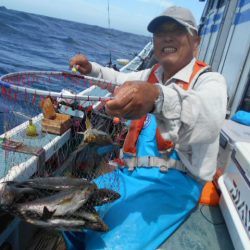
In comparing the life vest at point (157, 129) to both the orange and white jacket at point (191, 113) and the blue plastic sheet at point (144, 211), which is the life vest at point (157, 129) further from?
the orange and white jacket at point (191, 113)

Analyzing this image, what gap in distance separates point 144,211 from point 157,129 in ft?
2.42

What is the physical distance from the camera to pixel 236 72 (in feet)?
19.8

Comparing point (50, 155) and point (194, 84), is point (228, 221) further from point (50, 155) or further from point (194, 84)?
point (50, 155)

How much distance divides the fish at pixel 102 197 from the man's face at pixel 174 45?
4.14 ft

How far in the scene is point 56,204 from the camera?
2490 mm

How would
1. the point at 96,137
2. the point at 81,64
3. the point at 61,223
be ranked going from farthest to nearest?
the point at 96,137 < the point at 81,64 < the point at 61,223

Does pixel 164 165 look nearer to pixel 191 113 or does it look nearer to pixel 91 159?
pixel 191 113

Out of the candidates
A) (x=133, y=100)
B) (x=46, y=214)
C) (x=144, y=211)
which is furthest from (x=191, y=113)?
(x=46, y=214)

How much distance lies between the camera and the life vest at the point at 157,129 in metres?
2.50

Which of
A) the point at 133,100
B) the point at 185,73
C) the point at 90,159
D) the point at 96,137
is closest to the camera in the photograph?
the point at 133,100

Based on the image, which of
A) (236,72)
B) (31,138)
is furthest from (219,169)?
(236,72)

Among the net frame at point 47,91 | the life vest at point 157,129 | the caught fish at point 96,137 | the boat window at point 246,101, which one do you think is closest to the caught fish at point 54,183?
the life vest at point 157,129

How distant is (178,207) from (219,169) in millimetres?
1163

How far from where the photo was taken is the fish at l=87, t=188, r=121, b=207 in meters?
2.57
